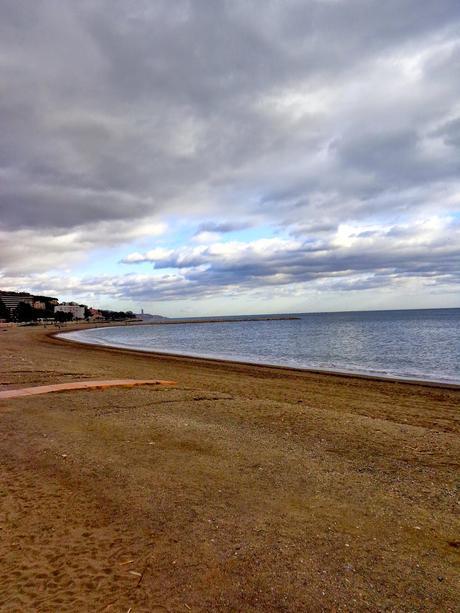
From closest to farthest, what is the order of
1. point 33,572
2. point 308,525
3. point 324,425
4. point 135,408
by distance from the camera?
point 33,572
point 308,525
point 324,425
point 135,408

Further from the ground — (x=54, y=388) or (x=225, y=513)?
(x=54, y=388)

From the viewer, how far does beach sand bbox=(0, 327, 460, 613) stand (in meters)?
2.96

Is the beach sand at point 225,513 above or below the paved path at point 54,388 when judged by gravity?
below

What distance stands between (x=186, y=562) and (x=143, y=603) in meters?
0.52

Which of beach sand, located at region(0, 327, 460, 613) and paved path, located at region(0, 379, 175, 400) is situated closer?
beach sand, located at region(0, 327, 460, 613)

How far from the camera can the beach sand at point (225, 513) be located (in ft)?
9.71

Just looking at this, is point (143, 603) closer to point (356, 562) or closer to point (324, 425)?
point (356, 562)

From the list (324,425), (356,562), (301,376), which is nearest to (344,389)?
(301,376)

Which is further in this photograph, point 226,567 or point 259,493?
point 259,493

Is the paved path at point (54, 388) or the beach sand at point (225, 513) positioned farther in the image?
the paved path at point (54, 388)

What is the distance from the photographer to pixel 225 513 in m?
4.10

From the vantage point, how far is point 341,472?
526 centimetres

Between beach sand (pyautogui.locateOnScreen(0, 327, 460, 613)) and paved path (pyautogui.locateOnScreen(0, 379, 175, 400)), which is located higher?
paved path (pyautogui.locateOnScreen(0, 379, 175, 400))

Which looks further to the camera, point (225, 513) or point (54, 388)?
point (54, 388)
